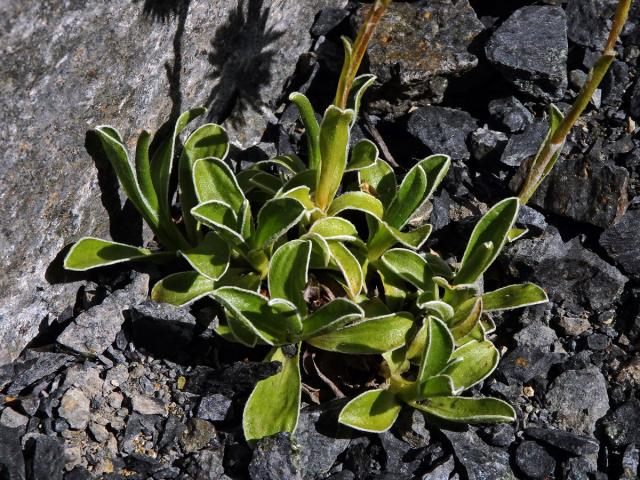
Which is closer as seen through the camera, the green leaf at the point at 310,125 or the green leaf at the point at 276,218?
the green leaf at the point at 276,218

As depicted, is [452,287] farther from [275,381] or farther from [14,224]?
[14,224]

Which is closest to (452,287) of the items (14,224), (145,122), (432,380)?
(432,380)

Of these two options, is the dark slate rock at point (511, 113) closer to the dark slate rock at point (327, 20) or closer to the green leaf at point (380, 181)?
the green leaf at point (380, 181)

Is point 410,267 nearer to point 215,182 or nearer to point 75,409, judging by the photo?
point 215,182

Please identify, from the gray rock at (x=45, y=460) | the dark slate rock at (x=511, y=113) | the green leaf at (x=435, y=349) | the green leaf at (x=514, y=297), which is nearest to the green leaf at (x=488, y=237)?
the green leaf at (x=514, y=297)

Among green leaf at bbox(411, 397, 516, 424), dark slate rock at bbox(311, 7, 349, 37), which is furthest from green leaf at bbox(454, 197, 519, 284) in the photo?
dark slate rock at bbox(311, 7, 349, 37)
